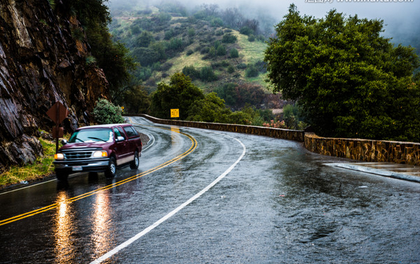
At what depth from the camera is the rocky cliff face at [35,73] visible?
1598cm

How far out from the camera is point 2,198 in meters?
10.3

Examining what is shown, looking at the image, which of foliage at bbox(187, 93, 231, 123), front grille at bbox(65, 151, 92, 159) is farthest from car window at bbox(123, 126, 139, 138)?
foliage at bbox(187, 93, 231, 123)

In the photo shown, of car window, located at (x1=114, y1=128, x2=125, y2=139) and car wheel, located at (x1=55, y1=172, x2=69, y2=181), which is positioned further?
car window, located at (x1=114, y1=128, x2=125, y2=139)

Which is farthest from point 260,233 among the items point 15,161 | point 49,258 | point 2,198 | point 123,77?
point 123,77

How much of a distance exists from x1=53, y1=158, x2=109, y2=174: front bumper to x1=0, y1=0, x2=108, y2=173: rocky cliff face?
2864 millimetres

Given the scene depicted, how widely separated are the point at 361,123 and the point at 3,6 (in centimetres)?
2779

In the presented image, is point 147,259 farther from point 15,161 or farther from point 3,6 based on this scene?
point 3,6

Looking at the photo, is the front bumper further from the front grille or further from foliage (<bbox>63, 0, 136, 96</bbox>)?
foliage (<bbox>63, 0, 136, 96</bbox>)

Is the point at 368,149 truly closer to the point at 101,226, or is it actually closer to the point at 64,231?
the point at 101,226

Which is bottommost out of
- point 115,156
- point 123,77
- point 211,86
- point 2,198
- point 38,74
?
point 2,198

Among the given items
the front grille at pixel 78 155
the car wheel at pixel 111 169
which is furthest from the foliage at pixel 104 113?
the front grille at pixel 78 155

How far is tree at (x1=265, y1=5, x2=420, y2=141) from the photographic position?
30578 millimetres

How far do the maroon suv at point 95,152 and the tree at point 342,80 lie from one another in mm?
20447

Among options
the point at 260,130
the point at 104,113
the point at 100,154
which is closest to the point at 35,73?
the point at 104,113
